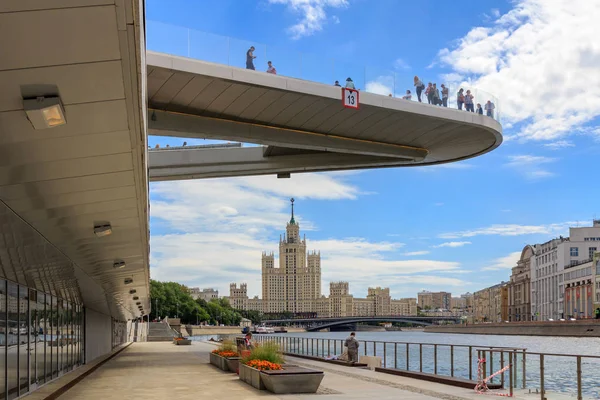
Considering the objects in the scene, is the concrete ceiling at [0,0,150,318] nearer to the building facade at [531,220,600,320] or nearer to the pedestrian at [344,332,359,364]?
the pedestrian at [344,332,359,364]

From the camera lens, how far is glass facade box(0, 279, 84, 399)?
37.8 feet

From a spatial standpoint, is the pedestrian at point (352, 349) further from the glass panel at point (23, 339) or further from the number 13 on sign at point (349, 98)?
the number 13 on sign at point (349, 98)

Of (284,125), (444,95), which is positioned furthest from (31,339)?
→ (444,95)

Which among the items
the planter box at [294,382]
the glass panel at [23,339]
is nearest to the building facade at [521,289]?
the planter box at [294,382]

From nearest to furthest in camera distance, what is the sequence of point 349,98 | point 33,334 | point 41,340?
1. point 33,334
2. point 41,340
3. point 349,98

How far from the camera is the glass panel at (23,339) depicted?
1303 centimetres

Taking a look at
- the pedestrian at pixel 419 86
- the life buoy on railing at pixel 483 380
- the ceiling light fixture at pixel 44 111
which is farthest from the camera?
the pedestrian at pixel 419 86

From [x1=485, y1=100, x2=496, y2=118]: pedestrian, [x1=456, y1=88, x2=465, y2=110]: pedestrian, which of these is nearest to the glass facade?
[x1=456, y1=88, x2=465, y2=110]: pedestrian

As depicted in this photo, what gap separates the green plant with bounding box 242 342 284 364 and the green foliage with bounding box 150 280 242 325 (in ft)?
368

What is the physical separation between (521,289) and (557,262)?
30.1 m

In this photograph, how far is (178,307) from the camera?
5384 inches

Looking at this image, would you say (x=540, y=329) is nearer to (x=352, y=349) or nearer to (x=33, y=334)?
(x=352, y=349)

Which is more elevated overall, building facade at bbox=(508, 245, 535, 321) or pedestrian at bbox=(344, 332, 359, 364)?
pedestrian at bbox=(344, 332, 359, 364)

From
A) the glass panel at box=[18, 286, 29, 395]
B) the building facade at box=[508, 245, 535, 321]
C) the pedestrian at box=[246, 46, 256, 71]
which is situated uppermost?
the pedestrian at box=[246, 46, 256, 71]
